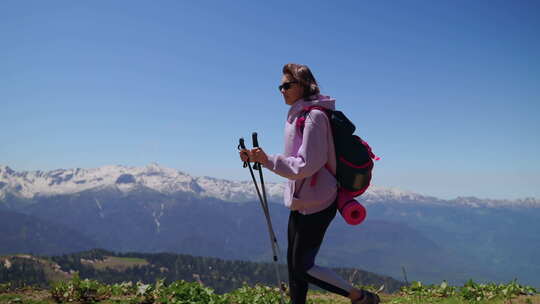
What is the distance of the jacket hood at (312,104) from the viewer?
5398 mm

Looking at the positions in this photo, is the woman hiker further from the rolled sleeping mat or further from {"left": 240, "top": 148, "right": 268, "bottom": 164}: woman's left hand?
the rolled sleeping mat

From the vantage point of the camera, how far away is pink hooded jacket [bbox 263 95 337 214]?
5.10 meters

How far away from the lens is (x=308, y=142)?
5117 mm

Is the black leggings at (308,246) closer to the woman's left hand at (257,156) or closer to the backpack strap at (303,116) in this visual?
the woman's left hand at (257,156)

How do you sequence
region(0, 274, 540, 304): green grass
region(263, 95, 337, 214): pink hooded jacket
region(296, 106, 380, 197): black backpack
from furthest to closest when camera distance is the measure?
region(0, 274, 540, 304): green grass < region(296, 106, 380, 197): black backpack < region(263, 95, 337, 214): pink hooded jacket

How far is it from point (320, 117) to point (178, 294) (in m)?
5.56

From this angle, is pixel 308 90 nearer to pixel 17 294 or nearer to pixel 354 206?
pixel 354 206

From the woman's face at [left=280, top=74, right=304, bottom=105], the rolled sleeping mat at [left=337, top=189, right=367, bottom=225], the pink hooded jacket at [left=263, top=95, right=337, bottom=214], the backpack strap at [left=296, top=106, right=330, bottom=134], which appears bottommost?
the rolled sleeping mat at [left=337, top=189, right=367, bottom=225]

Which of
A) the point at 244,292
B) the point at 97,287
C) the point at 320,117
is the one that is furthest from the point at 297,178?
the point at 97,287

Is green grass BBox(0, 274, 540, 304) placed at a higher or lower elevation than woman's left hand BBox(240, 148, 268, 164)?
lower

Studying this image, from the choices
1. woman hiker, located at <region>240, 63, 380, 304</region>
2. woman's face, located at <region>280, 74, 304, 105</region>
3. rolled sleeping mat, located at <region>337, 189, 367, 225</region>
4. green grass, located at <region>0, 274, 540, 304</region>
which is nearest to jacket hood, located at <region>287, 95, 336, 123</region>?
woman hiker, located at <region>240, 63, 380, 304</region>

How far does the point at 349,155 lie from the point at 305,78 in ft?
4.12

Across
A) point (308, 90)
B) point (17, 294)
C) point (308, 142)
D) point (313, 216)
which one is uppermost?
point (308, 90)

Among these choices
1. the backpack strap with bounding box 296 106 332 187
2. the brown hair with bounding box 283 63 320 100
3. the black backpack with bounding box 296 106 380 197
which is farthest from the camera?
the brown hair with bounding box 283 63 320 100
